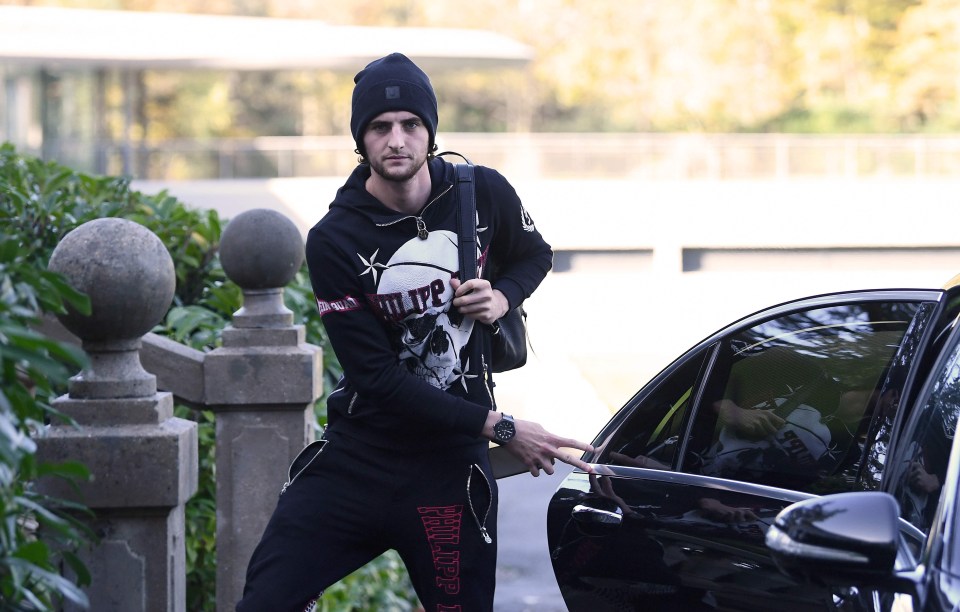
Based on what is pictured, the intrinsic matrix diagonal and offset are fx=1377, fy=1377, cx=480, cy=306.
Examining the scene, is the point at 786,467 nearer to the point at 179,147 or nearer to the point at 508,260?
the point at 508,260

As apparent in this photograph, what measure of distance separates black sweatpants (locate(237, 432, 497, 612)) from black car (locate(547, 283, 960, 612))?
28cm

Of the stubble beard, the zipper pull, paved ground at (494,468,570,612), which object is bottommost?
paved ground at (494,468,570,612)

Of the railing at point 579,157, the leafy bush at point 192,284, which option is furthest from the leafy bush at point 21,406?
the railing at point 579,157

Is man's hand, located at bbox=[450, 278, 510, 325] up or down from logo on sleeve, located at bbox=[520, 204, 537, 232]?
down

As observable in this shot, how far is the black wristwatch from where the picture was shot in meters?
3.43

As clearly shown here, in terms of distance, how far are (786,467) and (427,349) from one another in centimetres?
94

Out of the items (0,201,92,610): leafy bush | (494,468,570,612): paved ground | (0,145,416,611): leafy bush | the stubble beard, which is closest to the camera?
(0,201,92,610): leafy bush

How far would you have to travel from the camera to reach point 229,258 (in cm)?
493

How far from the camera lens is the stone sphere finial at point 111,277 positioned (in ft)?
11.5

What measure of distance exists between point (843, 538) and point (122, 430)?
2.02 metres

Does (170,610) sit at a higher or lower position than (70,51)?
lower

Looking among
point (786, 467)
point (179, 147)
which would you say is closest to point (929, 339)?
point (786, 467)

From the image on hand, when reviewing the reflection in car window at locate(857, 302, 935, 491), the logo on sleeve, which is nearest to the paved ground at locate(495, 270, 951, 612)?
the logo on sleeve

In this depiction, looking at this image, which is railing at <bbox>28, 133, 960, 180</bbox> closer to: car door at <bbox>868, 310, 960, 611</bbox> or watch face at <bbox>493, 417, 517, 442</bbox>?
watch face at <bbox>493, 417, 517, 442</bbox>
